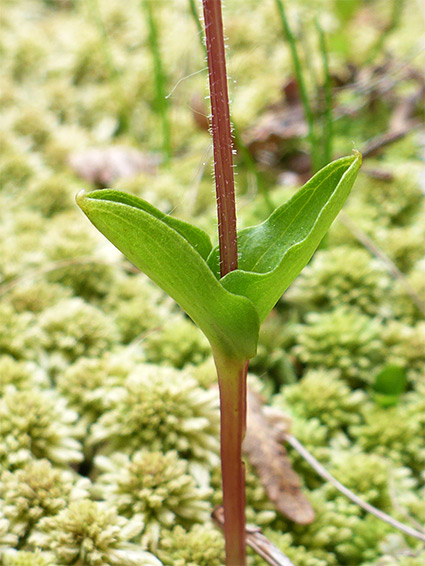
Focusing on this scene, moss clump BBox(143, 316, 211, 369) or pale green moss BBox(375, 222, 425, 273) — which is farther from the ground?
pale green moss BBox(375, 222, 425, 273)

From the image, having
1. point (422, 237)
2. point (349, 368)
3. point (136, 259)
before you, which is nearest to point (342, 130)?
point (422, 237)

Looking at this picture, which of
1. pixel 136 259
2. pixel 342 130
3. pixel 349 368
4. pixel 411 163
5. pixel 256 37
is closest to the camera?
pixel 136 259

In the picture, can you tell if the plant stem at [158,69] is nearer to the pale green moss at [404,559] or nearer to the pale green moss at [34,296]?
the pale green moss at [34,296]

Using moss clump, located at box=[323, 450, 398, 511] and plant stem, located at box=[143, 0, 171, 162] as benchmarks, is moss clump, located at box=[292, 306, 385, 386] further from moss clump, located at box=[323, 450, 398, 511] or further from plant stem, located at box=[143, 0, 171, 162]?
plant stem, located at box=[143, 0, 171, 162]

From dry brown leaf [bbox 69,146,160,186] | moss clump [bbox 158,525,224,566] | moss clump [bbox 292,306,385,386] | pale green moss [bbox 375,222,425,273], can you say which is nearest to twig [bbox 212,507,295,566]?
moss clump [bbox 158,525,224,566]

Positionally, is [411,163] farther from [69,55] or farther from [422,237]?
[69,55]

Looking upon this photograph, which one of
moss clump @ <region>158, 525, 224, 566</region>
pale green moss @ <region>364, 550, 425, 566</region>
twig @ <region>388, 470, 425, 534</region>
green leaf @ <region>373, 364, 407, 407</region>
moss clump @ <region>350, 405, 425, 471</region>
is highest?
green leaf @ <region>373, 364, 407, 407</region>
